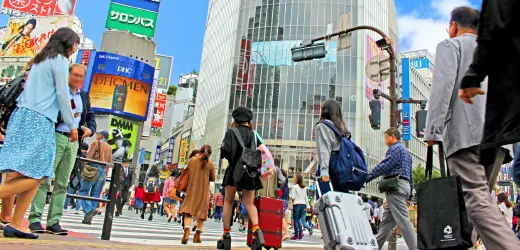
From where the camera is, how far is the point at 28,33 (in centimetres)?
4062

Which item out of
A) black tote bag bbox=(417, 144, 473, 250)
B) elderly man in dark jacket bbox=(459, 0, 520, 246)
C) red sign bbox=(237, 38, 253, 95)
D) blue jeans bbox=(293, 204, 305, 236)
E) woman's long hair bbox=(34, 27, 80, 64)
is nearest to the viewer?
elderly man in dark jacket bbox=(459, 0, 520, 246)

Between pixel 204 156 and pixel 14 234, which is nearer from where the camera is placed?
pixel 14 234

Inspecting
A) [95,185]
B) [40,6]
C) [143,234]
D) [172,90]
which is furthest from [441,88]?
[172,90]

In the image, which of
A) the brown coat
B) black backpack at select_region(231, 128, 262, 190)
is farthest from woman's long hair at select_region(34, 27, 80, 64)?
the brown coat

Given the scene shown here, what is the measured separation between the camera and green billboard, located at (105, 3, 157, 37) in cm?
3947

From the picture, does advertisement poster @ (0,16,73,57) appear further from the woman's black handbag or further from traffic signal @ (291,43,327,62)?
the woman's black handbag

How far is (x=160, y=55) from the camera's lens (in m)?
75.8

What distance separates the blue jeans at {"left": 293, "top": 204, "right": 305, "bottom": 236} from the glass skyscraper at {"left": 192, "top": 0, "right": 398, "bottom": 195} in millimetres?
31629

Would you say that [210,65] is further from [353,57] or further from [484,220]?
[484,220]

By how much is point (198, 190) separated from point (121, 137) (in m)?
31.1

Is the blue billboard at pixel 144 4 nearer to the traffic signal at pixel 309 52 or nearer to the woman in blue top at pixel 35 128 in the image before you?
the traffic signal at pixel 309 52

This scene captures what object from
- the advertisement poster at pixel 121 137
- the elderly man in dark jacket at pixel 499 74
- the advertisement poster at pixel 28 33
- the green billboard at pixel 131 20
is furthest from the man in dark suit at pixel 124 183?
the advertisement poster at pixel 28 33

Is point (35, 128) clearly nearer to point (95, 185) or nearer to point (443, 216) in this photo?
point (443, 216)

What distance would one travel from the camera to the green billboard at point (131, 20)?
39469mm
